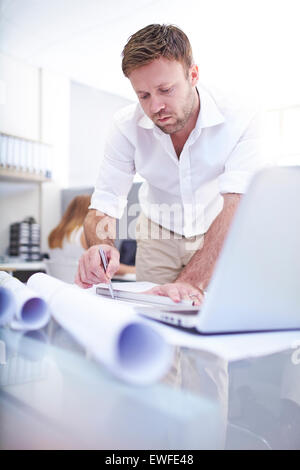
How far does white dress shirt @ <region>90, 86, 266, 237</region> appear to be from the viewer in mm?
1498

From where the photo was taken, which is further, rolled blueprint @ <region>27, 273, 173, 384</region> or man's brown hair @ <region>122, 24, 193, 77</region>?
man's brown hair @ <region>122, 24, 193, 77</region>

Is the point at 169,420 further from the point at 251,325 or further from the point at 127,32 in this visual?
the point at 127,32

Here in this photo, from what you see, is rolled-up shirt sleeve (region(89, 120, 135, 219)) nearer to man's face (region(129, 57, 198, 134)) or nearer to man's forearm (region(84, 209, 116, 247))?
man's forearm (region(84, 209, 116, 247))

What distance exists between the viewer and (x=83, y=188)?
398cm

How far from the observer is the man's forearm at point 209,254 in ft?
3.70

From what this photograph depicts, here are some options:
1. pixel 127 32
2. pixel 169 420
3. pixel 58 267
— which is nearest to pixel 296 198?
pixel 169 420

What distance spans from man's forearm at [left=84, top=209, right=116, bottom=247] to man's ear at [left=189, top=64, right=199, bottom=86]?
1.80ft

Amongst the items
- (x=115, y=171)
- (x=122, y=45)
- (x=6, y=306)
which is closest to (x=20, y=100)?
(x=122, y=45)

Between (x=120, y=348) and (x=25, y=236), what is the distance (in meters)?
3.18

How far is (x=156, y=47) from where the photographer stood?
1.26 metres

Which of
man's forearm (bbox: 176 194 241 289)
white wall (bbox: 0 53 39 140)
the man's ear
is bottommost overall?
man's forearm (bbox: 176 194 241 289)

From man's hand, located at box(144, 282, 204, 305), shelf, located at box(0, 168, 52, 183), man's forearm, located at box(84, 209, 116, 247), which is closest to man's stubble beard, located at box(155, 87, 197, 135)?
man's forearm, located at box(84, 209, 116, 247)

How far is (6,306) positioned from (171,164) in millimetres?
1051
